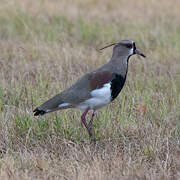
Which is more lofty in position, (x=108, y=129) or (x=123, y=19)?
(x=123, y=19)

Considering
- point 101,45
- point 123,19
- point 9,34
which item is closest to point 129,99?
point 101,45

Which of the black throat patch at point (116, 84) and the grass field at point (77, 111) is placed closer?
the grass field at point (77, 111)

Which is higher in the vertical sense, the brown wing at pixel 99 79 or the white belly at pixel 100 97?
the brown wing at pixel 99 79

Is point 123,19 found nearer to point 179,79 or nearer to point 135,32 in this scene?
point 135,32

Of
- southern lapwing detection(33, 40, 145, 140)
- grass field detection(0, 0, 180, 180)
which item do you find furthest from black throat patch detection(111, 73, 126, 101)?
grass field detection(0, 0, 180, 180)

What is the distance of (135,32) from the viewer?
859cm

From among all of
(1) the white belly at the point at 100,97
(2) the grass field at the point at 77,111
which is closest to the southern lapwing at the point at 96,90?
(1) the white belly at the point at 100,97

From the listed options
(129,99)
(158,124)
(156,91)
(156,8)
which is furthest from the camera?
(156,8)

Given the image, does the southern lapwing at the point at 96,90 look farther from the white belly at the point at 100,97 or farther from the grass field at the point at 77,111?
the grass field at the point at 77,111

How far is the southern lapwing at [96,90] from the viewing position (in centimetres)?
462

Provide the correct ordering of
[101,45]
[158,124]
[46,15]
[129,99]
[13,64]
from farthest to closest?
1. [46,15]
2. [101,45]
3. [13,64]
4. [129,99]
5. [158,124]

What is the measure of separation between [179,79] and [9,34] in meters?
3.09

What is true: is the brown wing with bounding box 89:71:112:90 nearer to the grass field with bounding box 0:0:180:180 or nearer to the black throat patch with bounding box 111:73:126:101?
the black throat patch with bounding box 111:73:126:101

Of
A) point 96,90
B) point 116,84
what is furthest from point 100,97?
point 116,84
